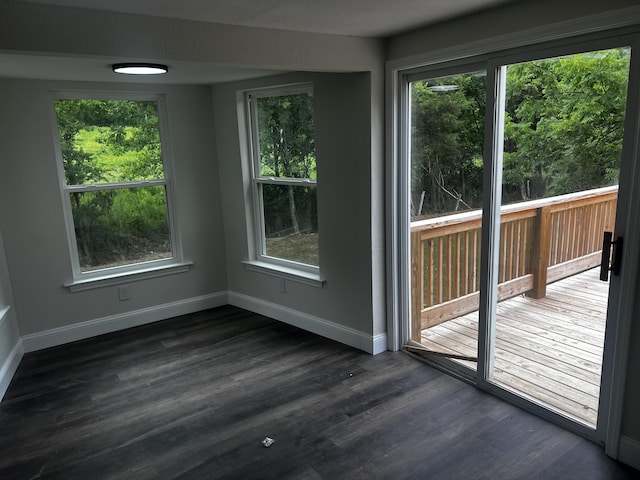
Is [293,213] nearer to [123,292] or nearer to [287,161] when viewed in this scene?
[287,161]

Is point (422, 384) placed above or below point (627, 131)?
below

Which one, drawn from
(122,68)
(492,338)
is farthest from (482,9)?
(122,68)

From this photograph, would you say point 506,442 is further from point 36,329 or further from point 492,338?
point 36,329

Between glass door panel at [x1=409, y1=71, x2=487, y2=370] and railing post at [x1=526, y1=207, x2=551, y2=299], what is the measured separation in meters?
0.35

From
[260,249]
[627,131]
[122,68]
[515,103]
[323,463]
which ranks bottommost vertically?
[323,463]

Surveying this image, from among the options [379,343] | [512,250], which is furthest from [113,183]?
[512,250]

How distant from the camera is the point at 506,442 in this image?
250 centimetres

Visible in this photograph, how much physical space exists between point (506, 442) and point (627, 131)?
1.64 m

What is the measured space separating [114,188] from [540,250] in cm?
342

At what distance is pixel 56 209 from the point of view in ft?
12.6

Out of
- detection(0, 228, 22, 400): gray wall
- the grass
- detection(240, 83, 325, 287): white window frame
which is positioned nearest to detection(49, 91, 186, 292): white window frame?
detection(0, 228, 22, 400): gray wall

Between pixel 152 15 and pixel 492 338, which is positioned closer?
pixel 152 15

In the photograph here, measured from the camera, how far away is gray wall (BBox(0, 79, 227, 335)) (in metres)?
3.64

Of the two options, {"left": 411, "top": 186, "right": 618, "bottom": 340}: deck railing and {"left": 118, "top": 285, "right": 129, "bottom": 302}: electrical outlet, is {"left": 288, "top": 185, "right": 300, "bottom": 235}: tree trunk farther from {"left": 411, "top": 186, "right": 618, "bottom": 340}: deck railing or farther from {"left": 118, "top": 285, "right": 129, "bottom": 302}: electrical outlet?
{"left": 118, "top": 285, "right": 129, "bottom": 302}: electrical outlet
